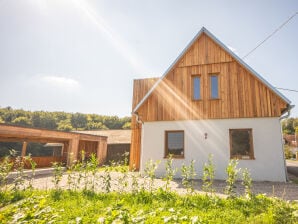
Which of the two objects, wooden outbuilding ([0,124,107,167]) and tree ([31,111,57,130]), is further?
tree ([31,111,57,130])

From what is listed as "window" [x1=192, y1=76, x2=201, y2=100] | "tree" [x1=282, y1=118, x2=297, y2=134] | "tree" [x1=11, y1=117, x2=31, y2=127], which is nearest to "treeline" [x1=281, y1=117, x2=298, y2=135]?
"tree" [x1=282, y1=118, x2=297, y2=134]

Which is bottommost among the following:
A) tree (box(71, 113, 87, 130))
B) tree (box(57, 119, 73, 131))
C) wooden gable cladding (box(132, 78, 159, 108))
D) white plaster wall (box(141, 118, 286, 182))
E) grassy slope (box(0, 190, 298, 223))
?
grassy slope (box(0, 190, 298, 223))

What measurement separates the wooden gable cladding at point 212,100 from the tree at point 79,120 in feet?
184

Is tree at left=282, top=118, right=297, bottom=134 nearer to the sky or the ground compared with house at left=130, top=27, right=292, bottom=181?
nearer to the sky

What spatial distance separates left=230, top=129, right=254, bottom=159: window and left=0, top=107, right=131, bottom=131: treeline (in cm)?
4693

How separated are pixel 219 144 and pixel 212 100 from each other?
2.47 m

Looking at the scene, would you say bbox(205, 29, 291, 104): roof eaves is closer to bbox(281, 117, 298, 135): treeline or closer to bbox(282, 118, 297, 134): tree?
bbox(281, 117, 298, 135): treeline

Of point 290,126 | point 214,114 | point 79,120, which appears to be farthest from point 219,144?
point 290,126

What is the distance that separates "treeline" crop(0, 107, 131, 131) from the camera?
56.3 m

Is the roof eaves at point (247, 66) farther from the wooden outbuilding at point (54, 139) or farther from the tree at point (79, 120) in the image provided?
the tree at point (79, 120)

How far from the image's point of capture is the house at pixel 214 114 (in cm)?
1034

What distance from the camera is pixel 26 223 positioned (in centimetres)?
A: 294

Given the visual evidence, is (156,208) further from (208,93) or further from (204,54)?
(204,54)

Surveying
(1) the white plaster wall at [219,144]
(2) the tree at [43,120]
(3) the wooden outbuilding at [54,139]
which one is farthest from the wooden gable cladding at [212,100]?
(2) the tree at [43,120]
